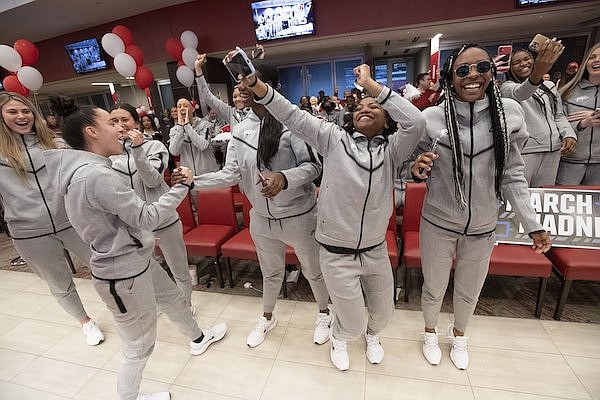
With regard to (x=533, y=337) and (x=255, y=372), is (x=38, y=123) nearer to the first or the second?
(x=255, y=372)

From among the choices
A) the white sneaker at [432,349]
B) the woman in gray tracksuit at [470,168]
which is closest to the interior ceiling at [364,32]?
the woman in gray tracksuit at [470,168]

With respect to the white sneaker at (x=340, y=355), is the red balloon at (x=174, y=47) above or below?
above

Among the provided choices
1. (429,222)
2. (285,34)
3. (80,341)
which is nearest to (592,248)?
(429,222)

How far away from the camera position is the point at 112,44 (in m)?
5.32

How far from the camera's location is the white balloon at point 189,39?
5973mm

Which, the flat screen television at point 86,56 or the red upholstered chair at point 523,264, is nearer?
the red upholstered chair at point 523,264

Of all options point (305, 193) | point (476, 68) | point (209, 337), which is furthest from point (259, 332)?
point (476, 68)

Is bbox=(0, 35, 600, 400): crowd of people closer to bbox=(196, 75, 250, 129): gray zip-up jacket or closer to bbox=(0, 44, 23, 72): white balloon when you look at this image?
bbox=(196, 75, 250, 129): gray zip-up jacket

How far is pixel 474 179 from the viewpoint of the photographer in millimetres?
1428

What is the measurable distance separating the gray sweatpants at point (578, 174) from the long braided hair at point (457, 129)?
198cm

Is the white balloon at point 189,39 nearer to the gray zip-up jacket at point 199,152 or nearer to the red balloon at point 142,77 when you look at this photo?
the red balloon at point 142,77

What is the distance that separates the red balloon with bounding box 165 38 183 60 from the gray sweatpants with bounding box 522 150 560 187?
6329 millimetres

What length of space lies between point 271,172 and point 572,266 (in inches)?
80.9

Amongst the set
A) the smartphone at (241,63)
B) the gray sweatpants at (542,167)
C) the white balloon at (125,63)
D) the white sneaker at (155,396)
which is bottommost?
the white sneaker at (155,396)
